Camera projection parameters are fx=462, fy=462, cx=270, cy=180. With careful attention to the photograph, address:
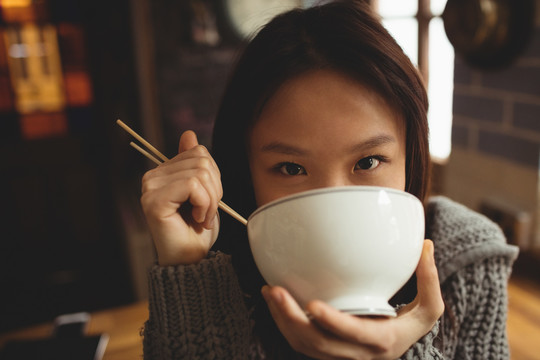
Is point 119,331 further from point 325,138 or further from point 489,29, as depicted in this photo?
point 489,29

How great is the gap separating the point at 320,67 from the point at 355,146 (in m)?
0.15

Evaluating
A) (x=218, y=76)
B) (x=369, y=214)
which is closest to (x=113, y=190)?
(x=218, y=76)

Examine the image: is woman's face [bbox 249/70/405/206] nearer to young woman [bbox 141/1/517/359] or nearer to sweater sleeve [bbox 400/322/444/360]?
young woman [bbox 141/1/517/359]

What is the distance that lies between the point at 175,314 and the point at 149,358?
86mm

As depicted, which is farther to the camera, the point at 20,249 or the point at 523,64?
the point at 20,249

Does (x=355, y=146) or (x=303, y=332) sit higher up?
(x=355, y=146)

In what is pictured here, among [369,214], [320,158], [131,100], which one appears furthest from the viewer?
[131,100]

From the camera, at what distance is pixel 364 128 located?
663mm

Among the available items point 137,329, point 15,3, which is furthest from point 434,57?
point 15,3

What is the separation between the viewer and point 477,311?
0.82 meters

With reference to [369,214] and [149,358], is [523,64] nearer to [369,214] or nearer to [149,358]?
[369,214]

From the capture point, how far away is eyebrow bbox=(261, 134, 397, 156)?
65cm

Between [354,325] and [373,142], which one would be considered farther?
[373,142]

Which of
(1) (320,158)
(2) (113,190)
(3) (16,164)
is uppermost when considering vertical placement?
(1) (320,158)
